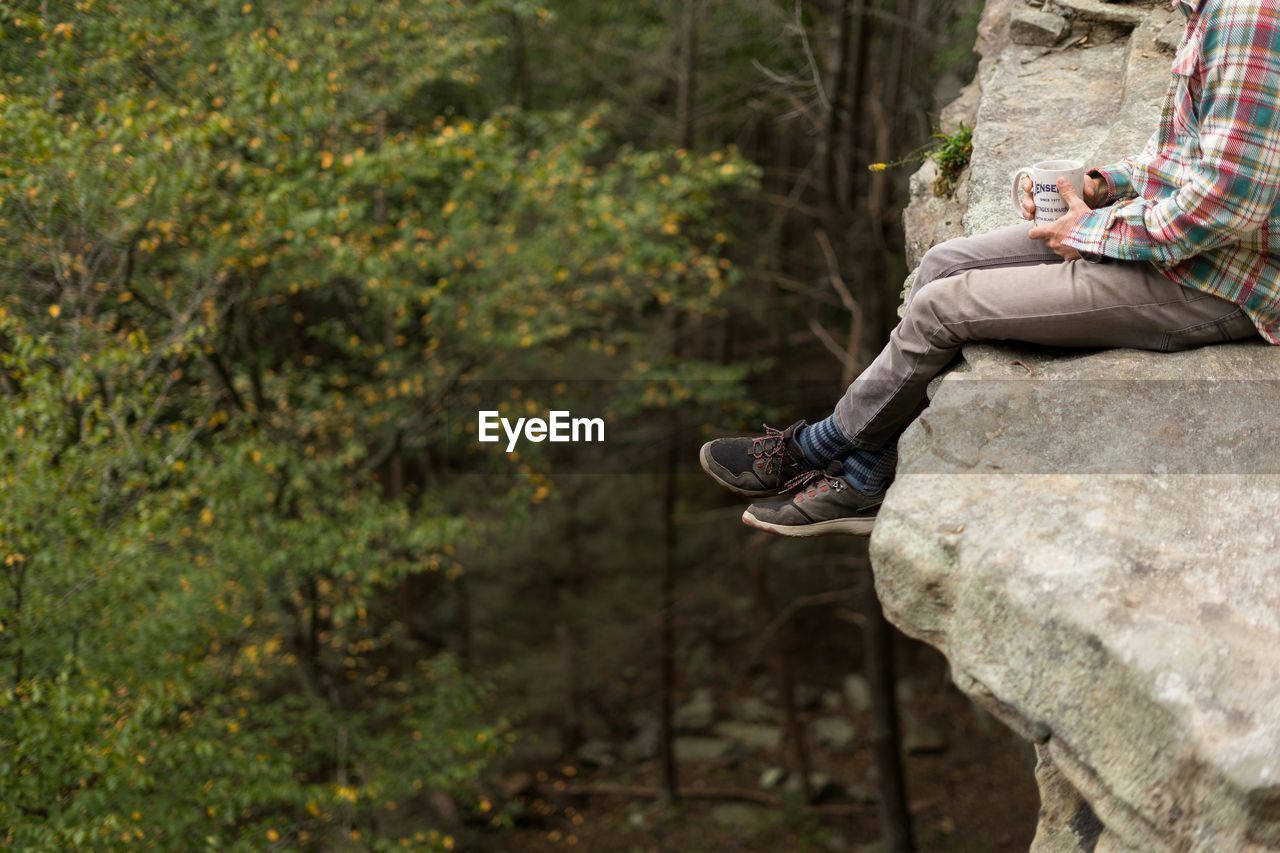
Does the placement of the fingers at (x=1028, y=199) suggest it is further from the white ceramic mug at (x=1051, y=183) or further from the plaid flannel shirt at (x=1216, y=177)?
the plaid flannel shirt at (x=1216, y=177)

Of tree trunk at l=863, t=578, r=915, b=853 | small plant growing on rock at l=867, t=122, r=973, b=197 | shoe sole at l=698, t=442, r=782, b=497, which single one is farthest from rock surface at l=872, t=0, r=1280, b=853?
tree trunk at l=863, t=578, r=915, b=853

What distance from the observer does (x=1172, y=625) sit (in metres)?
2.55

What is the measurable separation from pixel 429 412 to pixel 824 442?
7.05 metres

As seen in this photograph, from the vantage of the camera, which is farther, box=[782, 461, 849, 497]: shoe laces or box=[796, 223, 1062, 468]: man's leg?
box=[782, 461, 849, 497]: shoe laces

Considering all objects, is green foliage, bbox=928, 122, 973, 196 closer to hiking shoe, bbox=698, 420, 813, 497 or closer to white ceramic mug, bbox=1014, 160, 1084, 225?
white ceramic mug, bbox=1014, 160, 1084, 225

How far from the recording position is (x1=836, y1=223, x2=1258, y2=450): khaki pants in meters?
3.24

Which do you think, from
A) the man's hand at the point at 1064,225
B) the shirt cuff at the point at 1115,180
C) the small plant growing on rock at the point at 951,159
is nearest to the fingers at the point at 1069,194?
the man's hand at the point at 1064,225

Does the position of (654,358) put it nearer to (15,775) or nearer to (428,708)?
(428,708)

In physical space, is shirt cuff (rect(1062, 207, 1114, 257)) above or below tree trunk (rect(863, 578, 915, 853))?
above

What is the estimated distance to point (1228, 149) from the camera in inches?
112

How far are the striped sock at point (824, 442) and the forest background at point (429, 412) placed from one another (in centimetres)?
286

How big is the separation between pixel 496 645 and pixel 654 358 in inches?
189

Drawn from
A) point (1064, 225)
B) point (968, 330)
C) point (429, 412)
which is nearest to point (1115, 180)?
point (1064, 225)

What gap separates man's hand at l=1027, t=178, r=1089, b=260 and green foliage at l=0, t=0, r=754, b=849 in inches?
197
